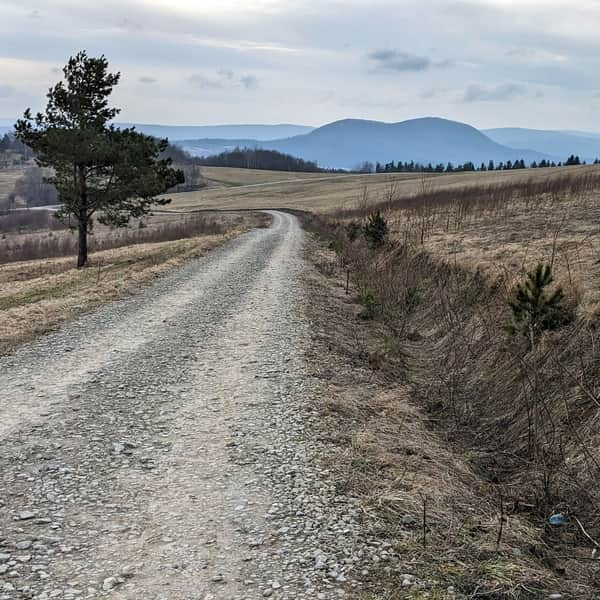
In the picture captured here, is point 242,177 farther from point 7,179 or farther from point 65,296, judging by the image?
point 65,296

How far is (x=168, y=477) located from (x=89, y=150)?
22.6m

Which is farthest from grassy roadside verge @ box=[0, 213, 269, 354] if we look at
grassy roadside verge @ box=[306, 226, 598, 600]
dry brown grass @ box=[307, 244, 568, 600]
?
grassy roadside verge @ box=[306, 226, 598, 600]

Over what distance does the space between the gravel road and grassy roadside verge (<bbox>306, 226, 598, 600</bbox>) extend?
0.25 m

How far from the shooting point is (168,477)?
5.21 metres

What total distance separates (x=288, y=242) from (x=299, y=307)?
19.2 meters

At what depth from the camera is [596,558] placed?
4.04m

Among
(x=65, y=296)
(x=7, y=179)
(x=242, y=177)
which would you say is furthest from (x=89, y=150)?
(x=7, y=179)

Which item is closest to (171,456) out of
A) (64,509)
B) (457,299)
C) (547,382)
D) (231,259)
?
(64,509)

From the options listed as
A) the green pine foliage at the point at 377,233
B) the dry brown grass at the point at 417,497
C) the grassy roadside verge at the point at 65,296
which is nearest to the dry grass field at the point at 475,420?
the dry brown grass at the point at 417,497

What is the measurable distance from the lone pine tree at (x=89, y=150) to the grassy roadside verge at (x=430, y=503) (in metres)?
20.2

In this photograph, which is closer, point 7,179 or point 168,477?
point 168,477

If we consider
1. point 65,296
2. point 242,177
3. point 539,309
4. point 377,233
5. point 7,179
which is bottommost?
point 65,296

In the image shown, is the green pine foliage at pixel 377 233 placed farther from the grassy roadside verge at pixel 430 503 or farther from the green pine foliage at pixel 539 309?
the green pine foliage at pixel 539 309

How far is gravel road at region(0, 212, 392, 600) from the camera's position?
379 centimetres
